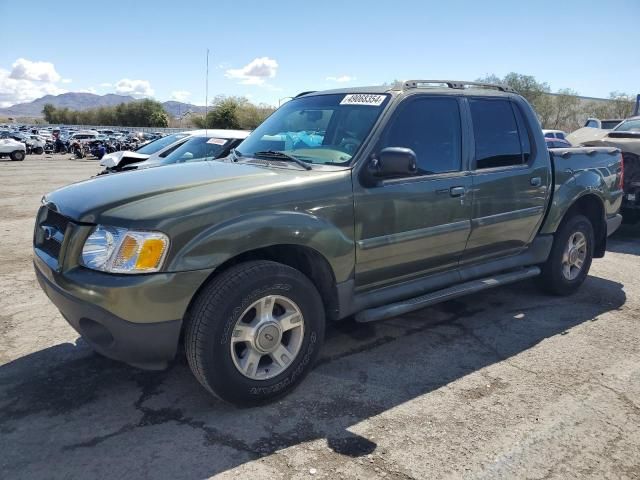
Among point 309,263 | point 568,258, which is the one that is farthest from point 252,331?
point 568,258

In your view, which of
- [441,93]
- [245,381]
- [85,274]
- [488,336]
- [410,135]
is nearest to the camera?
[85,274]

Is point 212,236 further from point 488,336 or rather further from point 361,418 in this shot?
point 488,336

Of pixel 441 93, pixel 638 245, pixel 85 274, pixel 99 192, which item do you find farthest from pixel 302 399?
pixel 638 245

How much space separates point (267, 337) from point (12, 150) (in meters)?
28.8

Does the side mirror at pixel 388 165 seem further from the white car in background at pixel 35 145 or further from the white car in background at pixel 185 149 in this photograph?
the white car in background at pixel 35 145

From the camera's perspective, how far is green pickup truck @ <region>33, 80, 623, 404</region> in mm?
2738

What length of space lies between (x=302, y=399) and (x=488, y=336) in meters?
1.84

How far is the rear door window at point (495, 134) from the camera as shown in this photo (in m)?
4.19

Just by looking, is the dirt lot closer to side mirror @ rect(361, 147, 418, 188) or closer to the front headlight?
the front headlight

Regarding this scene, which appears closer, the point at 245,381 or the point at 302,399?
the point at 245,381

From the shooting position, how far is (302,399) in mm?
3225

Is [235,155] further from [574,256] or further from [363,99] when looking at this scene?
[574,256]

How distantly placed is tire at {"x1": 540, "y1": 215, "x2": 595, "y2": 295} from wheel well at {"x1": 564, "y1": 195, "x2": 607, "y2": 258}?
13cm

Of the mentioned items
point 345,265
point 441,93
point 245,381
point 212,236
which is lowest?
point 245,381
